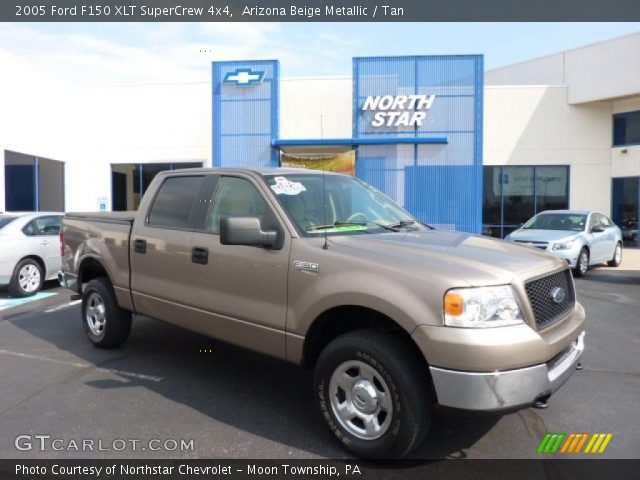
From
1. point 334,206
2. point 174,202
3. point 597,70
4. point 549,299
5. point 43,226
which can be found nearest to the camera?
point 549,299

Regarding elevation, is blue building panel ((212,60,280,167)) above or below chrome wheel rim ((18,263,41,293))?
above

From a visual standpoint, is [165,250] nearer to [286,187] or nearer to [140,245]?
[140,245]

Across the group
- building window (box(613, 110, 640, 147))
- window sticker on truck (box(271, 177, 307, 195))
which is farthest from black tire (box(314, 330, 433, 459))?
building window (box(613, 110, 640, 147))

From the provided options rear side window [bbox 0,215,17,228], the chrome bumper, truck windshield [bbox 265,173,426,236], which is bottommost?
the chrome bumper

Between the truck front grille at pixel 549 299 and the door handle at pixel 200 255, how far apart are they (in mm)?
2469

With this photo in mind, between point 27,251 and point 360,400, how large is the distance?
26.4ft

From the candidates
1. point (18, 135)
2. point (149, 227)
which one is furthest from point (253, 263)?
point (18, 135)

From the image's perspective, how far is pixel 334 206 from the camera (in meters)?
4.39

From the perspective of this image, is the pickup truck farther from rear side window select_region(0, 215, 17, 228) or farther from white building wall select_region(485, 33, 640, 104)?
white building wall select_region(485, 33, 640, 104)

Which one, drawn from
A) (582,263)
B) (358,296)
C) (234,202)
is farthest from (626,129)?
(358,296)

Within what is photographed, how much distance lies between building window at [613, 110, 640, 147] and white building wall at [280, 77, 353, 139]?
10.6 m

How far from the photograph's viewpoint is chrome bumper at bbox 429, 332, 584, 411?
2949 mm

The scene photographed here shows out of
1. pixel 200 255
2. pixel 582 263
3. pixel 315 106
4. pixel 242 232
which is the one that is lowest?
pixel 582 263

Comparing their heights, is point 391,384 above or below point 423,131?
below
